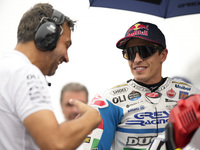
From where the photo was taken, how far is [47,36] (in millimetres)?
1704

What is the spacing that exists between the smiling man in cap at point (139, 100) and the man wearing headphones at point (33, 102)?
2.68ft

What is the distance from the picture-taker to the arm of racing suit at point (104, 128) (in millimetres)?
2320

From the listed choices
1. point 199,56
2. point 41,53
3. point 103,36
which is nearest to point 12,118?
point 41,53

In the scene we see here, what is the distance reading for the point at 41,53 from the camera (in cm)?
174

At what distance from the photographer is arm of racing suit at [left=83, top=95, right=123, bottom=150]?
7.61 feet

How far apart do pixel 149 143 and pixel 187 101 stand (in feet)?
3.22

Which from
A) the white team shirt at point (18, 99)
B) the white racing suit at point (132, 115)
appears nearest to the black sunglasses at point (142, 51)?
the white racing suit at point (132, 115)

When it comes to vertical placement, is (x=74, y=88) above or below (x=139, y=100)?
below

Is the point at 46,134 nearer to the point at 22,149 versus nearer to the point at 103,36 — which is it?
the point at 22,149

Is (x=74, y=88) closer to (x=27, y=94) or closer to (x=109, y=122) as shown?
(x=109, y=122)

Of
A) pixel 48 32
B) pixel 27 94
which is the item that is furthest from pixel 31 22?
pixel 27 94

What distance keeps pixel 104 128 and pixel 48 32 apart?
3.31 feet

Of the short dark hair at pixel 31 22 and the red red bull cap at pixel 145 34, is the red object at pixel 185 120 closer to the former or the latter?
the short dark hair at pixel 31 22

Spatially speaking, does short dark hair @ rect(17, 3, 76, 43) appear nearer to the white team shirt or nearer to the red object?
the white team shirt
